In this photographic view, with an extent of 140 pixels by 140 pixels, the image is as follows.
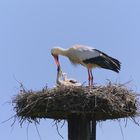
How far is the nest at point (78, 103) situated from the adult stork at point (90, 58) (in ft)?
4.20

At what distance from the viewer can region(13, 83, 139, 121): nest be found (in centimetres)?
832

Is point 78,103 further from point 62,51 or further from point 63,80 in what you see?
point 62,51

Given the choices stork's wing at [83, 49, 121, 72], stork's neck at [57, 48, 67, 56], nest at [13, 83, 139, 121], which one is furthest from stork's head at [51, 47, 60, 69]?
nest at [13, 83, 139, 121]

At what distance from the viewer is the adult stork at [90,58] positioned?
33.6 feet

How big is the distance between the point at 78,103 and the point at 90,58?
2306 millimetres

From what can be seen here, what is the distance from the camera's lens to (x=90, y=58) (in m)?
10.5

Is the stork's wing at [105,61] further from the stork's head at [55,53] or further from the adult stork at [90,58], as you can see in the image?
the stork's head at [55,53]

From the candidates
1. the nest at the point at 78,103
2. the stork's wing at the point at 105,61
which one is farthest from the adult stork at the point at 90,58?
the nest at the point at 78,103

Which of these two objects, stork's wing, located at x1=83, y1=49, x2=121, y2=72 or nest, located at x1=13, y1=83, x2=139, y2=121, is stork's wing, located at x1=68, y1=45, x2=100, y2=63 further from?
nest, located at x1=13, y1=83, x2=139, y2=121

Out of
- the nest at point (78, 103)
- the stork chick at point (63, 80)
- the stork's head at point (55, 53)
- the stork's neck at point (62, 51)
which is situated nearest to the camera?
the nest at point (78, 103)

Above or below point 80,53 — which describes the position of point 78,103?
below

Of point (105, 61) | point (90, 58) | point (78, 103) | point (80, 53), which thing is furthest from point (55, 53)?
point (78, 103)

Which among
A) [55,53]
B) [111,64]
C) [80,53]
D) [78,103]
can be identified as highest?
[55,53]

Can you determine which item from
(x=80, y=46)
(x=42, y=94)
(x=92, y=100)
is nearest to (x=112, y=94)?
(x=92, y=100)
